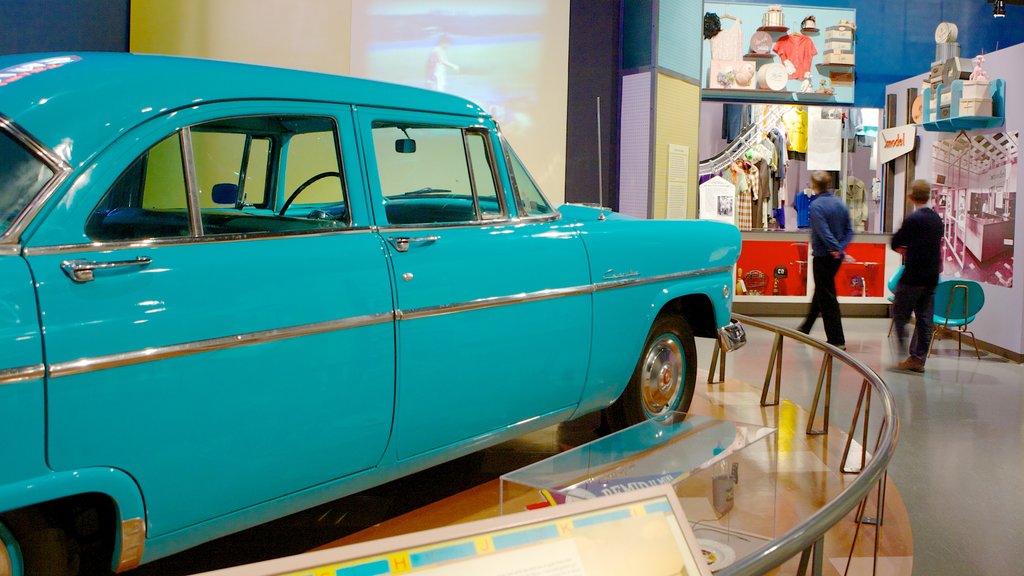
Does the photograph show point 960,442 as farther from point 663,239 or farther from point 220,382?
point 220,382

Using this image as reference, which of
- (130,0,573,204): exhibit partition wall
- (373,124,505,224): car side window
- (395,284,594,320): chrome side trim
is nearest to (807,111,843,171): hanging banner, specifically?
(130,0,573,204): exhibit partition wall

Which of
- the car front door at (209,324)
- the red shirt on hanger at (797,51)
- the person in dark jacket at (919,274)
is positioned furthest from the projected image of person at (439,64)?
the red shirt on hanger at (797,51)

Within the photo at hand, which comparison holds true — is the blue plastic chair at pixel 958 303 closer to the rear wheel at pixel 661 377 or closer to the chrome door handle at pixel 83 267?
the rear wheel at pixel 661 377

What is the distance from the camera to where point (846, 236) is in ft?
29.9

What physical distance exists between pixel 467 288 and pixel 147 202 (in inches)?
46.7

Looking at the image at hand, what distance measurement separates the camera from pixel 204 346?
2705 millimetres

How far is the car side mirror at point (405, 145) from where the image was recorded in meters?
3.79

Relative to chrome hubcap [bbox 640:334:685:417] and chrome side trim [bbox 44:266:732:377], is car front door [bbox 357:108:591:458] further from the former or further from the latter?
chrome hubcap [bbox 640:334:685:417]

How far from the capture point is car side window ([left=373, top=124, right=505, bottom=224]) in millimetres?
3760

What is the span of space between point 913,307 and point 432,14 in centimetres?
512

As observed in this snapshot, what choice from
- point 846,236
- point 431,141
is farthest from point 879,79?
point 431,141

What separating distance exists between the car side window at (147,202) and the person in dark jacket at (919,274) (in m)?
7.04

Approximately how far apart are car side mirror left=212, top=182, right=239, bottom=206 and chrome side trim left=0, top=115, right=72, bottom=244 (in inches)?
44.9

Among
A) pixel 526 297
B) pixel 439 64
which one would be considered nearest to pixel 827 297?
pixel 439 64
